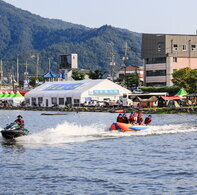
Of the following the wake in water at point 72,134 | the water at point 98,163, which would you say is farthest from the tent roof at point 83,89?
the water at point 98,163

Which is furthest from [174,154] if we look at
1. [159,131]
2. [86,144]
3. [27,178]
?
[159,131]

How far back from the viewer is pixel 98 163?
3362 cm

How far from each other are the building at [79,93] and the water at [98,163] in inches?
2903

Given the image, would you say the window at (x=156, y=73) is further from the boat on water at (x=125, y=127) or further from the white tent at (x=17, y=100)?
the boat on water at (x=125, y=127)

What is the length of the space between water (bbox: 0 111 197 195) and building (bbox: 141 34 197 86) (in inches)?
3984

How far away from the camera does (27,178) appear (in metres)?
28.8

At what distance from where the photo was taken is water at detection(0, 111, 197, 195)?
26.5m

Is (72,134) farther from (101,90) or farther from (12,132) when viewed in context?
(101,90)

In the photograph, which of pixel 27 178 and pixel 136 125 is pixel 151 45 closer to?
pixel 136 125

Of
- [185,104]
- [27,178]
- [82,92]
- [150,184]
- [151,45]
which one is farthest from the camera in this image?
[151,45]

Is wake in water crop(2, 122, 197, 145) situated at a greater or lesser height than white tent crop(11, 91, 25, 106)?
lesser

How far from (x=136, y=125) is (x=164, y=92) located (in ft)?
265

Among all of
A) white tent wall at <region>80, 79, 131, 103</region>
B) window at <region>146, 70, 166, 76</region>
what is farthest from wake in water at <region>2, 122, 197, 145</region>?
window at <region>146, 70, 166, 76</region>

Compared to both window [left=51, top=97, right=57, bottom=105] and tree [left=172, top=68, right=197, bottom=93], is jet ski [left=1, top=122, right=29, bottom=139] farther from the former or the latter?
window [left=51, top=97, right=57, bottom=105]
